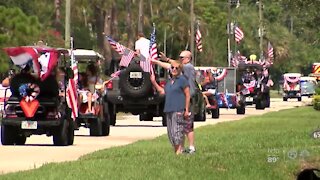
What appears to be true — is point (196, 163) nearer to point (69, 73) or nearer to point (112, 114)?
point (69, 73)

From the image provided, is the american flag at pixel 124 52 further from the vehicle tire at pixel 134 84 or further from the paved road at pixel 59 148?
the vehicle tire at pixel 134 84

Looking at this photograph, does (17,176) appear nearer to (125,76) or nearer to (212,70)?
(125,76)

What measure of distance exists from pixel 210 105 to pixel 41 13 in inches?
1381

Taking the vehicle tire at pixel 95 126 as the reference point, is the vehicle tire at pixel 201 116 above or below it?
below

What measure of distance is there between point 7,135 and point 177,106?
6.18m

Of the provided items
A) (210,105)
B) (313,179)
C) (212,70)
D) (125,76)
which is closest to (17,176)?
(313,179)

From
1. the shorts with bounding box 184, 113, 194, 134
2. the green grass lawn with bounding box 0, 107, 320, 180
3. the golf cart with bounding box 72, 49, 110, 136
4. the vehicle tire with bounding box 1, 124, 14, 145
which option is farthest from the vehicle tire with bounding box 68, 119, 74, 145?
the shorts with bounding box 184, 113, 194, 134

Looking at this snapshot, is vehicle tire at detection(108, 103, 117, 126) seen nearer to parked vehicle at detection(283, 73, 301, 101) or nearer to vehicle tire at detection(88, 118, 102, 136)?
vehicle tire at detection(88, 118, 102, 136)

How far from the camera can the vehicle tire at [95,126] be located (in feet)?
91.6

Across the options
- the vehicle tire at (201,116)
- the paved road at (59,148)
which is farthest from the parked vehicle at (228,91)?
the paved road at (59,148)

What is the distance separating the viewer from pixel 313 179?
10602mm

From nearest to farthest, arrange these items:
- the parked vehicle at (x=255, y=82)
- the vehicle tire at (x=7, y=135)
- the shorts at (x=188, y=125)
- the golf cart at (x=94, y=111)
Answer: the shorts at (x=188, y=125) → the vehicle tire at (x=7, y=135) → the golf cart at (x=94, y=111) → the parked vehicle at (x=255, y=82)

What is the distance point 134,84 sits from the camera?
32.1 metres

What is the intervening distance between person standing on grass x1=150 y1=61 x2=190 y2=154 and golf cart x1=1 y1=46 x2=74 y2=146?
4855mm
